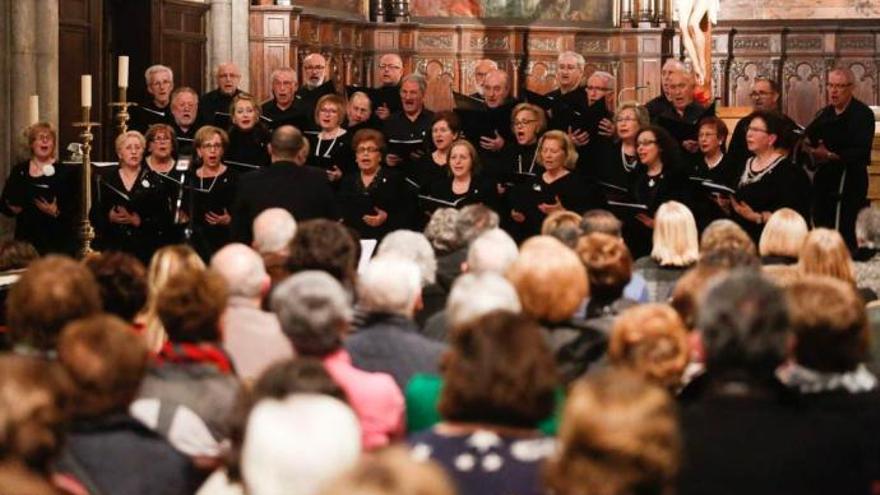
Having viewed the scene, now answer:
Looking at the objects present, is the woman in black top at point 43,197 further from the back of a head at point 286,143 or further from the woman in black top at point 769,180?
the woman in black top at point 769,180

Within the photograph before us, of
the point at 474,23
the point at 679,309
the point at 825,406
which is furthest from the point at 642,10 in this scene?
the point at 825,406

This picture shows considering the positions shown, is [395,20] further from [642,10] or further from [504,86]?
[504,86]

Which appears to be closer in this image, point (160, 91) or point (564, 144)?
point (564, 144)

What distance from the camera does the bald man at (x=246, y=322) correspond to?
5.39 m

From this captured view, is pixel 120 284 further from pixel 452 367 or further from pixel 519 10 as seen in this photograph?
pixel 519 10

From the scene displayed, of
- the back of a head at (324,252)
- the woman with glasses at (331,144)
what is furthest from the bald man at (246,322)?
the woman with glasses at (331,144)

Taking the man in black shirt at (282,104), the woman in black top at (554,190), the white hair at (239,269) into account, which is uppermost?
the man in black shirt at (282,104)

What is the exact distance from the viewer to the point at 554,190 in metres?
9.73

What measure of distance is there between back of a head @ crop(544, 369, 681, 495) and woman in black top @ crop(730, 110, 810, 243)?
656 centimetres

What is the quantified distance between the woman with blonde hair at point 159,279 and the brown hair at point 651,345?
66.0 inches

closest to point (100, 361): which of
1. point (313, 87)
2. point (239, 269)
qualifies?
point (239, 269)

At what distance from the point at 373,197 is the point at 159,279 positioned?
441 centimetres

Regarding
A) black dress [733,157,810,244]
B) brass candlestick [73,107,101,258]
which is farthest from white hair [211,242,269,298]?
black dress [733,157,810,244]

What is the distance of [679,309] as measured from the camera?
5.25m
